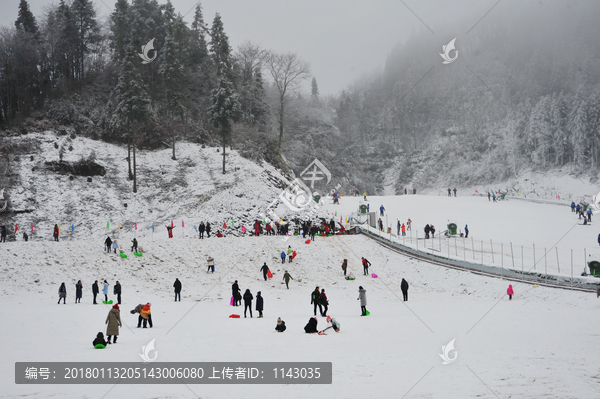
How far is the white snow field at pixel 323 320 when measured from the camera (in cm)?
920

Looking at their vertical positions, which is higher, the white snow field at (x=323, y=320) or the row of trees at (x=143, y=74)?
the row of trees at (x=143, y=74)

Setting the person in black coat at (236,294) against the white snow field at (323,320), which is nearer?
the white snow field at (323,320)

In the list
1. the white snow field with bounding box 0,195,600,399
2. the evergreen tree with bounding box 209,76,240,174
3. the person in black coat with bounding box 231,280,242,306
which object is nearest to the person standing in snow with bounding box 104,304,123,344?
the white snow field with bounding box 0,195,600,399

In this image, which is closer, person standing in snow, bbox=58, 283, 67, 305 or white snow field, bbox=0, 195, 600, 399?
white snow field, bbox=0, 195, 600, 399

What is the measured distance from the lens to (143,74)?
195 feet

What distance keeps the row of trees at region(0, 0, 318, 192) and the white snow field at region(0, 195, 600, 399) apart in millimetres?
19990

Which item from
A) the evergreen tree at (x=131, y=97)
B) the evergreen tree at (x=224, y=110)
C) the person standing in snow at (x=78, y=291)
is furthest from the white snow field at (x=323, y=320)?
the evergreen tree at (x=224, y=110)

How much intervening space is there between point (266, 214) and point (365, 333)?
87.3 ft

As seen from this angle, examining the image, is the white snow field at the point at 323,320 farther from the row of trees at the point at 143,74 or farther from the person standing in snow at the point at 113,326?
the row of trees at the point at 143,74

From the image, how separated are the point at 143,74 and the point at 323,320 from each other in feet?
176

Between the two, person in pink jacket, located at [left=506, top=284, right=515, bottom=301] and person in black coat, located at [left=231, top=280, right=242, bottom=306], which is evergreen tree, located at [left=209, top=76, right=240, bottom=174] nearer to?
person in black coat, located at [left=231, top=280, right=242, bottom=306]

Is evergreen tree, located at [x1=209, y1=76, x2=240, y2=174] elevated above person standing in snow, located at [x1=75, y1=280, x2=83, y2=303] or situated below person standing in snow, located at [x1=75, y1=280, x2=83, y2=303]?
above

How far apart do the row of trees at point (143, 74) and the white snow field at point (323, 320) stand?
65.6ft

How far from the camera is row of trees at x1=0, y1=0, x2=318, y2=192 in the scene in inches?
2007
